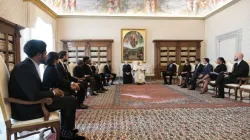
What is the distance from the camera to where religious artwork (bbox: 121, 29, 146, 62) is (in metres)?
15.6

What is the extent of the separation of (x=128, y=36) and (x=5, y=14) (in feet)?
28.9

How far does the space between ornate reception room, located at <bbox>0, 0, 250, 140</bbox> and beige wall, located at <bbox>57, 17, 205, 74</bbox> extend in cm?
7

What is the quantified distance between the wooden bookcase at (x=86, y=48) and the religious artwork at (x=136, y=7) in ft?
6.89

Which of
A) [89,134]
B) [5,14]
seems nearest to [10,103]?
[89,134]

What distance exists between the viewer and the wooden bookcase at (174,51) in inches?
610

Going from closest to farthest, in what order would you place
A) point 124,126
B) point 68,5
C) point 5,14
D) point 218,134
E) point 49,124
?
point 49,124 → point 218,134 → point 124,126 → point 5,14 → point 68,5

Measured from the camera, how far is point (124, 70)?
13.5 metres

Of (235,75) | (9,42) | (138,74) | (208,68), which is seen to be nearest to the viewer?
(9,42)

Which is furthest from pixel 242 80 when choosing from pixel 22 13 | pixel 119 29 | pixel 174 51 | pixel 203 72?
pixel 119 29

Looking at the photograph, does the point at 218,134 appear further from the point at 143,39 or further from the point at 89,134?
the point at 143,39

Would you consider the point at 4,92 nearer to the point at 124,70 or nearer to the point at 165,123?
the point at 165,123

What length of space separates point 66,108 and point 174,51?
44.2 feet

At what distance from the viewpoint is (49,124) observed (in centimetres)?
267

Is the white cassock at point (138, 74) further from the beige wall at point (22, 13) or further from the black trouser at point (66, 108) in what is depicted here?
the black trouser at point (66, 108)
